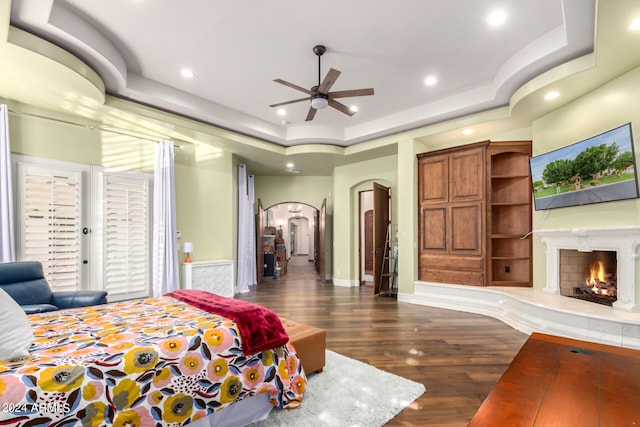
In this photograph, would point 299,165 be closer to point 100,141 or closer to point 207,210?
point 207,210

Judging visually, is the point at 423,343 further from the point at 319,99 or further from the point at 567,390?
the point at 319,99

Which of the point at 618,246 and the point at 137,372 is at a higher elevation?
the point at 618,246

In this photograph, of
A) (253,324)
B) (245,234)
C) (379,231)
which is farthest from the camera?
(245,234)

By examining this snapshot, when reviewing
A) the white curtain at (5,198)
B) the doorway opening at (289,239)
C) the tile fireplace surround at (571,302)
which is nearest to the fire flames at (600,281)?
the tile fireplace surround at (571,302)

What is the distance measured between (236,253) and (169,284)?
1972mm

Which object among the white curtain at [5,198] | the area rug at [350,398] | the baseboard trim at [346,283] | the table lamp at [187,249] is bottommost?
the baseboard trim at [346,283]

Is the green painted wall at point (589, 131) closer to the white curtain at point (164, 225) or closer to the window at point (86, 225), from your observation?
the white curtain at point (164, 225)

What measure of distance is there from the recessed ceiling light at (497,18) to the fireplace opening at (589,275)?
3.06 metres

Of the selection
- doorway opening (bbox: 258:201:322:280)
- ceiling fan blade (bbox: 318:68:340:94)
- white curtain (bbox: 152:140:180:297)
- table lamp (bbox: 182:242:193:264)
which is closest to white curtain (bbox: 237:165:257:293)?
doorway opening (bbox: 258:201:322:280)

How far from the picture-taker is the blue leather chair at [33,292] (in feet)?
9.37

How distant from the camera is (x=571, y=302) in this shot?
12.6 feet

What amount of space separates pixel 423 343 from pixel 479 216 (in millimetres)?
2546

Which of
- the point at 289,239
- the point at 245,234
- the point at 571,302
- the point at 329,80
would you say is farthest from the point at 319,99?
the point at 289,239

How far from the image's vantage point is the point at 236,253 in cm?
677
